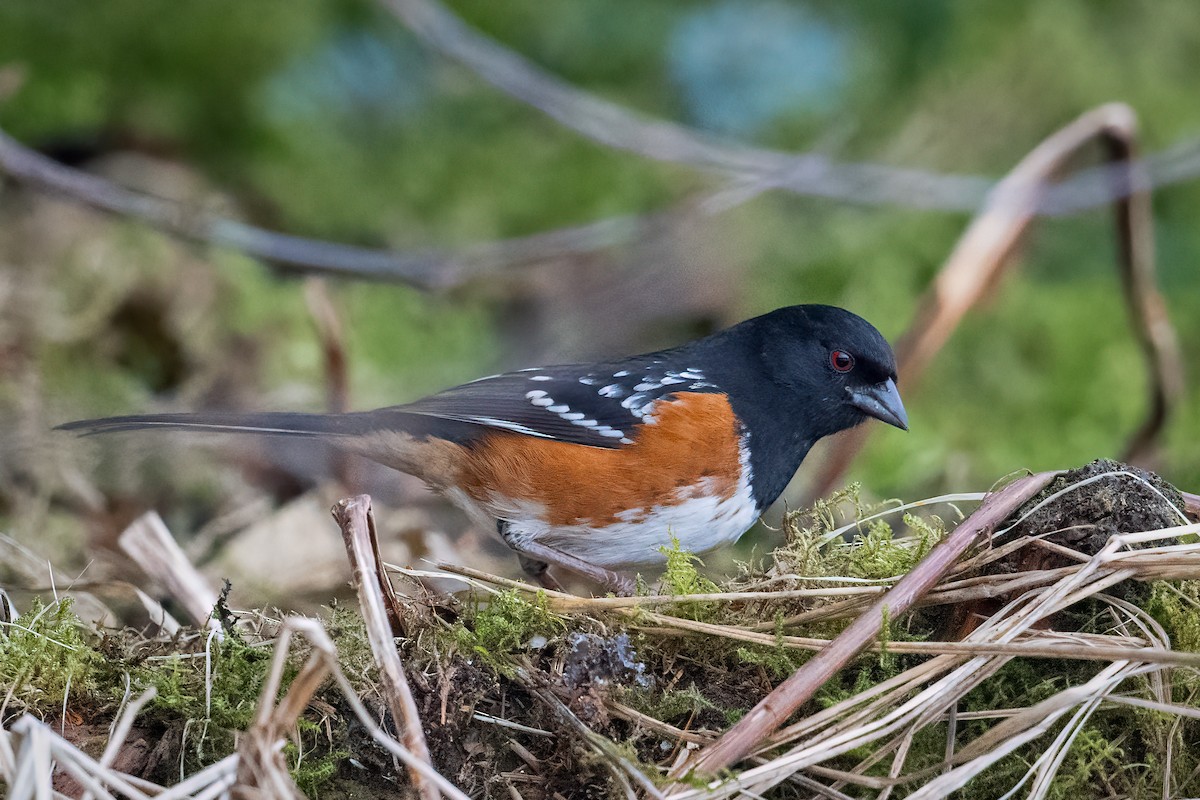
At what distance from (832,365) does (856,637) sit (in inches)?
54.4

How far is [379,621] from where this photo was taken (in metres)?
1.52

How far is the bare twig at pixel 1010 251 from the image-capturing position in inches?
144

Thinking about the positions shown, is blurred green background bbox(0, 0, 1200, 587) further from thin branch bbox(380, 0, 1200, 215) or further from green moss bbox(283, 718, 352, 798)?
green moss bbox(283, 718, 352, 798)

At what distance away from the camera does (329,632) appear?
1.79m

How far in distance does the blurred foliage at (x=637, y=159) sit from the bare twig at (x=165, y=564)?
1373mm

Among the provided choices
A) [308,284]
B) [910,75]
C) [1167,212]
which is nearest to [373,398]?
[308,284]

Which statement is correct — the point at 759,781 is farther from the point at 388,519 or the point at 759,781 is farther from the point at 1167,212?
the point at 1167,212

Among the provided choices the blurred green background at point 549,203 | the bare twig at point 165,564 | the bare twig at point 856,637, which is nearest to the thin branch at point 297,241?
the blurred green background at point 549,203

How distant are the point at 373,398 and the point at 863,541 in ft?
8.69

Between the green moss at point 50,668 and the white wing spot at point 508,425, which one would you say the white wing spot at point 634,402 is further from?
the green moss at point 50,668

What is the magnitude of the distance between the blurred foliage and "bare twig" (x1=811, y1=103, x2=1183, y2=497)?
0.56 feet

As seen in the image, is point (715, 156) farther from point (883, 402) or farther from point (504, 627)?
point (504, 627)

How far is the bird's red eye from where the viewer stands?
279 cm

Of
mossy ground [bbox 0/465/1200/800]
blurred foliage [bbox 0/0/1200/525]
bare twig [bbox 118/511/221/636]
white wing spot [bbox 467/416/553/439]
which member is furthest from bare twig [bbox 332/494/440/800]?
blurred foliage [bbox 0/0/1200/525]
